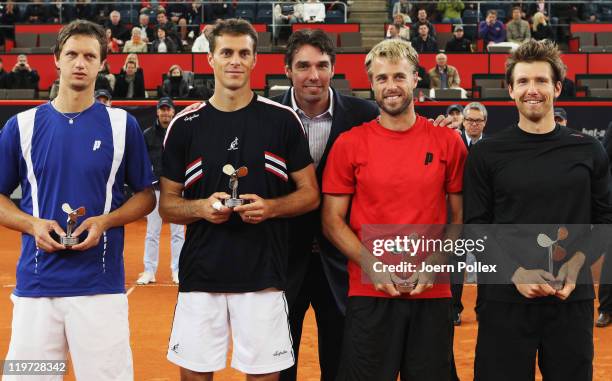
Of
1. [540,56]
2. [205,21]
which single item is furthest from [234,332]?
[205,21]

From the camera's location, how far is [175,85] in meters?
17.6

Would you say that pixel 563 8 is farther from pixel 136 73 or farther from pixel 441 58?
pixel 136 73

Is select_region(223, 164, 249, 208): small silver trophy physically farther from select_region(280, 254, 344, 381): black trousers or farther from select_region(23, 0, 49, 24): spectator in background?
select_region(23, 0, 49, 24): spectator in background

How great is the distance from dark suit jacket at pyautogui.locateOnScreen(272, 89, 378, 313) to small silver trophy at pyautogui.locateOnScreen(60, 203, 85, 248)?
1.33 metres

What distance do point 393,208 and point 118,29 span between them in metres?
18.4

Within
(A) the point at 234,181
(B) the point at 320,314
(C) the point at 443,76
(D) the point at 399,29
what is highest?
(D) the point at 399,29

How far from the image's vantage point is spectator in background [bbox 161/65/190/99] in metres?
17.4

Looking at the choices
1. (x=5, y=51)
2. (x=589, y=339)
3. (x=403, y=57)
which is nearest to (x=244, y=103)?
(x=403, y=57)

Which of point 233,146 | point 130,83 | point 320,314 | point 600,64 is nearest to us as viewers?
point 233,146

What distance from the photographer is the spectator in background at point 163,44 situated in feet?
66.8

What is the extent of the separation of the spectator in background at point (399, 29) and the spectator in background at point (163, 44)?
4906 millimetres

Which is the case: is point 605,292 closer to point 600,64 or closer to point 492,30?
point 600,64

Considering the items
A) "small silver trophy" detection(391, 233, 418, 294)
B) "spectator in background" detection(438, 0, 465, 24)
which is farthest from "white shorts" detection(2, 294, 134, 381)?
"spectator in background" detection(438, 0, 465, 24)

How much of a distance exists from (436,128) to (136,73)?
13688 mm
